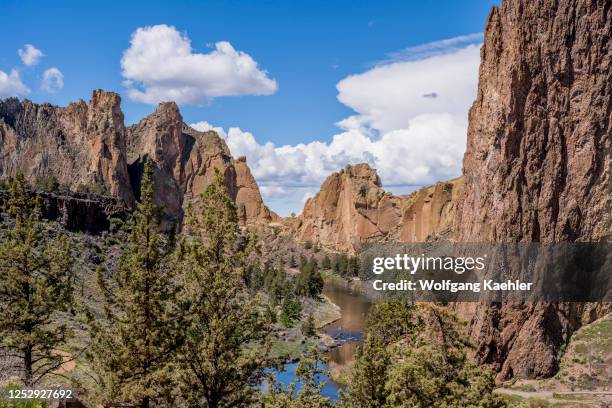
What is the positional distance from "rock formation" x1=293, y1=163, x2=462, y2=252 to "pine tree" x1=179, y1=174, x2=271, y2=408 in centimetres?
11522

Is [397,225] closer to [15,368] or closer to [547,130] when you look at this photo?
[547,130]

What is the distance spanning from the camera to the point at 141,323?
19984mm

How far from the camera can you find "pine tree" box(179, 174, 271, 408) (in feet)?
60.6

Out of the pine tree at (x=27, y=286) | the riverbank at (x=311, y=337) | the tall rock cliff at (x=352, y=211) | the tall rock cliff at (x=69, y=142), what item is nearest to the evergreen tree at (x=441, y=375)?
the pine tree at (x=27, y=286)

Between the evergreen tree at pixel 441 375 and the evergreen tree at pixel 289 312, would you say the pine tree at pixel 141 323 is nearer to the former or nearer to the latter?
the evergreen tree at pixel 441 375

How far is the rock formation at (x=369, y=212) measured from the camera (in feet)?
452

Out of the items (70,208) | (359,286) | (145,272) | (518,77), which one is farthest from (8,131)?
(145,272)

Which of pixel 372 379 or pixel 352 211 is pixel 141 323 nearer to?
pixel 372 379

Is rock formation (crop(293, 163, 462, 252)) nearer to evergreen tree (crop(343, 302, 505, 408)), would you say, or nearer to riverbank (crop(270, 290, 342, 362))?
riverbank (crop(270, 290, 342, 362))

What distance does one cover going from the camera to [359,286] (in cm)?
12962

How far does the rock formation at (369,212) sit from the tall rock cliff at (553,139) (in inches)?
3256

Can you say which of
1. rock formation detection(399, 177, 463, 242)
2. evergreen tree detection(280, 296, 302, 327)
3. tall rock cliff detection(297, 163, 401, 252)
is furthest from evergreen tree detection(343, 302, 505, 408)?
tall rock cliff detection(297, 163, 401, 252)

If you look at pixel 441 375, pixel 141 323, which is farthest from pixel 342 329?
pixel 441 375

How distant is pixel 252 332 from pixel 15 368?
14.2 metres
